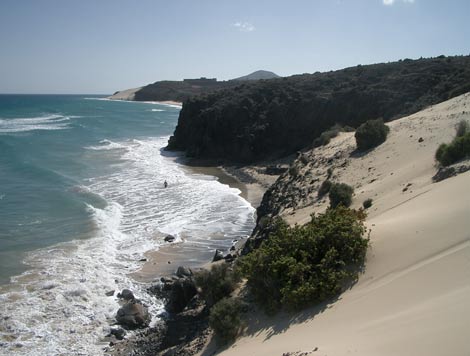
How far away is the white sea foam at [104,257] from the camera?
46.5 ft

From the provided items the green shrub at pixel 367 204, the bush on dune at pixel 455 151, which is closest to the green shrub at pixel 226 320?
the green shrub at pixel 367 204

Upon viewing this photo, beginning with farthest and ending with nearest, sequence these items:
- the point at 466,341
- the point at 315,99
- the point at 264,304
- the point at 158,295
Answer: the point at 315,99 < the point at 158,295 < the point at 264,304 < the point at 466,341

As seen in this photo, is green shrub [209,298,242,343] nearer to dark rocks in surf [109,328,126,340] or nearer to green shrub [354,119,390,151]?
dark rocks in surf [109,328,126,340]

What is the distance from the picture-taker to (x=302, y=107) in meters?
49.2

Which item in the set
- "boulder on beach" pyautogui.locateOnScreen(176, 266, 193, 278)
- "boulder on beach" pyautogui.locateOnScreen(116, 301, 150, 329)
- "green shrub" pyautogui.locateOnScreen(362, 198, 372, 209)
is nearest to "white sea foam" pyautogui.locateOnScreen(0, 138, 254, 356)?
"boulder on beach" pyautogui.locateOnScreen(116, 301, 150, 329)

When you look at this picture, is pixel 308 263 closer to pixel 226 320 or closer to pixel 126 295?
pixel 226 320

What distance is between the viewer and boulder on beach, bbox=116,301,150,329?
48.4ft

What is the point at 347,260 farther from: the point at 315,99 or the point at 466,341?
the point at 315,99

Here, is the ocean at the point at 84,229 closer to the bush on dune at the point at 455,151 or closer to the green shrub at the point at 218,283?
the green shrub at the point at 218,283

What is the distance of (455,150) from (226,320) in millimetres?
10067

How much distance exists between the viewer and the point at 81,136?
63.2 metres

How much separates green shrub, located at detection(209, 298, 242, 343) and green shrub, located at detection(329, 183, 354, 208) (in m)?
6.67

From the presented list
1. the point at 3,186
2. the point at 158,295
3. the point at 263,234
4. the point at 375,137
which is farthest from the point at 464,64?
the point at 3,186

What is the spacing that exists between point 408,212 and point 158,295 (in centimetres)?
1029
